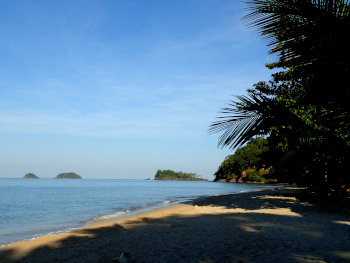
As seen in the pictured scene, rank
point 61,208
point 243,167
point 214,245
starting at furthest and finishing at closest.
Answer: point 243,167 → point 61,208 → point 214,245

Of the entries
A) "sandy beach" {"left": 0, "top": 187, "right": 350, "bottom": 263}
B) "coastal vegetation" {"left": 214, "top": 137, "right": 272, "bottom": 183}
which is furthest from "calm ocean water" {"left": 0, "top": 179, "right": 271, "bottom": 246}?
"coastal vegetation" {"left": 214, "top": 137, "right": 272, "bottom": 183}

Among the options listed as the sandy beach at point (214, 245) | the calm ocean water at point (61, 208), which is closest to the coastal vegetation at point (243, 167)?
the calm ocean water at point (61, 208)

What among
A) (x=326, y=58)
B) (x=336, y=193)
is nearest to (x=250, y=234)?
(x=326, y=58)

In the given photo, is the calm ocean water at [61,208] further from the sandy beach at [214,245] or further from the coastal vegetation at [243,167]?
the coastal vegetation at [243,167]

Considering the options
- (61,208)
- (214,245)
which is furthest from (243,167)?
(214,245)

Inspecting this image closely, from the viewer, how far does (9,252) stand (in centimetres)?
657

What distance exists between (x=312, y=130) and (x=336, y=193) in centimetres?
1192

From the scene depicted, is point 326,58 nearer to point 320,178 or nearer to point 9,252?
point 9,252

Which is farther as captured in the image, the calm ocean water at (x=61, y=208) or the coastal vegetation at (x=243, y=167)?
the coastal vegetation at (x=243, y=167)

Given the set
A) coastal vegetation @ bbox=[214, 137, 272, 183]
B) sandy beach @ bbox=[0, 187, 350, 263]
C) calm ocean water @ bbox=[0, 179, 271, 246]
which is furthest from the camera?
coastal vegetation @ bbox=[214, 137, 272, 183]

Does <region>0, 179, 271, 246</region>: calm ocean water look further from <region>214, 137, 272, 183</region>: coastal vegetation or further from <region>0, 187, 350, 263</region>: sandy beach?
<region>214, 137, 272, 183</region>: coastal vegetation

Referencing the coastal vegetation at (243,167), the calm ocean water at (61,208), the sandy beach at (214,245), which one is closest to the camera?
the sandy beach at (214,245)

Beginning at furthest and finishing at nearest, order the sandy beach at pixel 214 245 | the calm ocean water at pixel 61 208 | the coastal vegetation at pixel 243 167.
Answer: the coastal vegetation at pixel 243 167 < the calm ocean water at pixel 61 208 < the sandy beach at pixel 214 245

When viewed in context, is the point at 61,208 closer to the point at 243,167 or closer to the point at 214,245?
the point at 214,245
